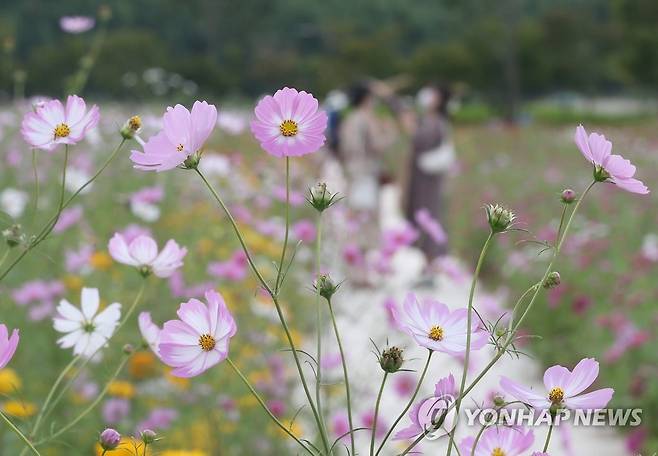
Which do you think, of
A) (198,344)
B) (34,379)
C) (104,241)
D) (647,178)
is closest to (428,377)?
(104,241)

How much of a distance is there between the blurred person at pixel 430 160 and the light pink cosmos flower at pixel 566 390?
5565mm

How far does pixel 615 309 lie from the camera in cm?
411

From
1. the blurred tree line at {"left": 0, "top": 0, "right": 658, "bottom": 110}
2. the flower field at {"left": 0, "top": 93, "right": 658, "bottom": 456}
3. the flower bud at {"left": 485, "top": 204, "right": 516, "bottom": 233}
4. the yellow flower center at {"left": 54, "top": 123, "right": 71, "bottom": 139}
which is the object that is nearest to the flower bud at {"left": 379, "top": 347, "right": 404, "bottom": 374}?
the flower field at {"left": 0, "top": 93, "right": 658, "bottom": 456}

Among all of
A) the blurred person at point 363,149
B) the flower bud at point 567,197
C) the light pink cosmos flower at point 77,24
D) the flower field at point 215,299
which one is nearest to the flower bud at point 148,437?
the flower field at point 215,299

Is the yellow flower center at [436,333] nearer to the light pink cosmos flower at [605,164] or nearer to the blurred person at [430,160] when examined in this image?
the light pink cosmos flower at [605,164]

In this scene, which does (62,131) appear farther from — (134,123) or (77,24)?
(77,24)

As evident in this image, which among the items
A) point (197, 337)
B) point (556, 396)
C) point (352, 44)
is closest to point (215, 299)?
point (197, 337)

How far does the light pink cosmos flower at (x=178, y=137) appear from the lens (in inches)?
25.4

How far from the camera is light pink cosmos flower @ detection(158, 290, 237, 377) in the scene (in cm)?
61

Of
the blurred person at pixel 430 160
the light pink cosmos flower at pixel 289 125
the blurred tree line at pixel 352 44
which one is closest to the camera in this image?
the light pink cosmos flower at pixel 289 125

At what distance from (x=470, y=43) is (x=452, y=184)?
29.6 m

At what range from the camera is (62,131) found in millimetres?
771

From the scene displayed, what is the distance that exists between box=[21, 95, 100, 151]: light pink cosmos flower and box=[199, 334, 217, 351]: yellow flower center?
21 cm

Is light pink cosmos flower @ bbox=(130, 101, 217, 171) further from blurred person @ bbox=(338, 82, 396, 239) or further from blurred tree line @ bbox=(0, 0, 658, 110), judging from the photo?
blurred tree line @ bbox=(0, 0, 658, 110)
